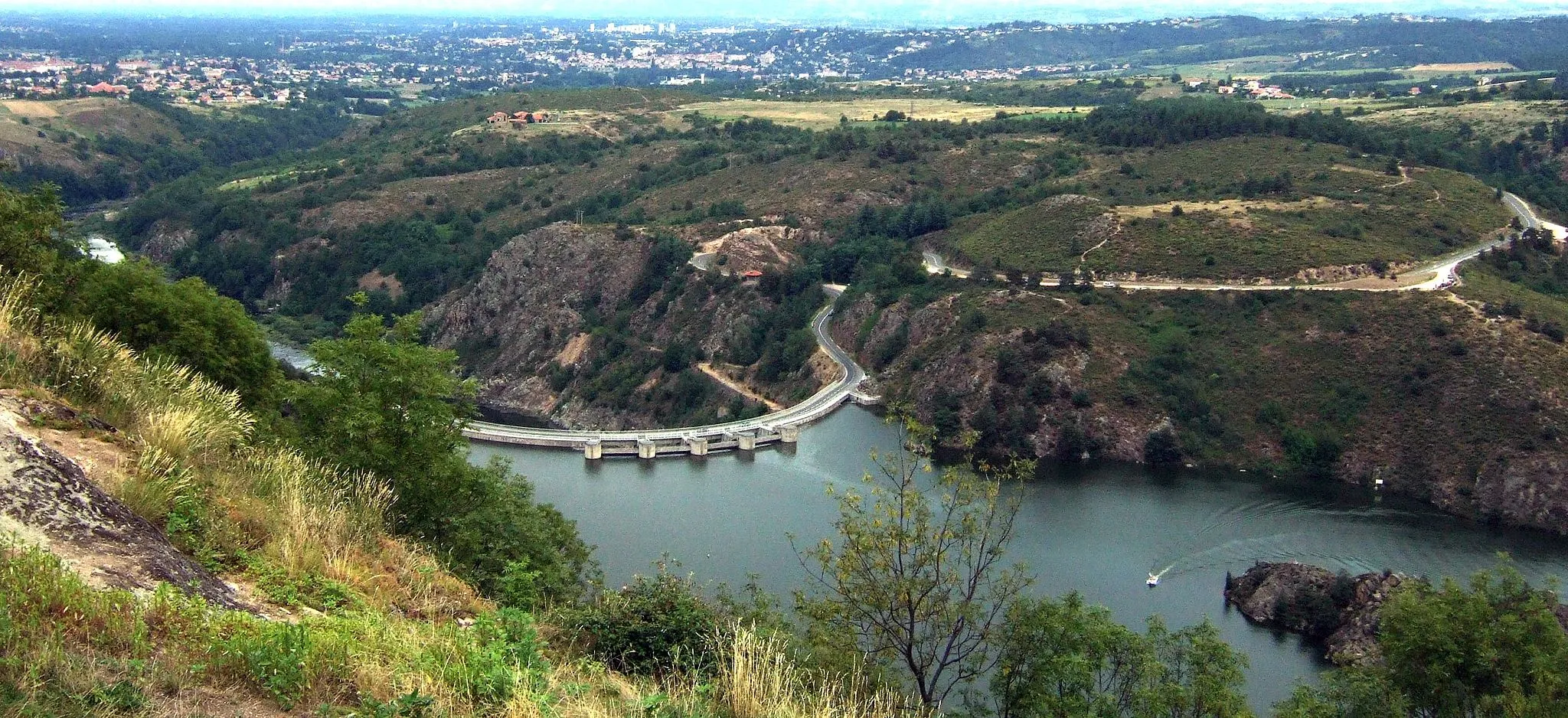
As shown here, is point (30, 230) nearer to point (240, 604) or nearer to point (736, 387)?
point (240, 604)

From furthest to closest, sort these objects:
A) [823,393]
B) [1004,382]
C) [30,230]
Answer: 1. [823,393]
2. [1004,382]
3. [30,230]

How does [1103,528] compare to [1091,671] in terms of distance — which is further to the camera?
[1103,528]

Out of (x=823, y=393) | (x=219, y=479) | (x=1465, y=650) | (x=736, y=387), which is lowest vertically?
(x=736, y=387)

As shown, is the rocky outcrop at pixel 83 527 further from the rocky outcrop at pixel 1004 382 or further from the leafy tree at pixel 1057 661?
the rocky outcrop at pixel 1004 382

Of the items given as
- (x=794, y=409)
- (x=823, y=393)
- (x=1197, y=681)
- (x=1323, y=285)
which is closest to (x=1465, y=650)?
(x=1197, y=681)

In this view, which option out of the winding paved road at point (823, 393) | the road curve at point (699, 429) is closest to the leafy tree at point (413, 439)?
the winding paved road at point (823, 393)

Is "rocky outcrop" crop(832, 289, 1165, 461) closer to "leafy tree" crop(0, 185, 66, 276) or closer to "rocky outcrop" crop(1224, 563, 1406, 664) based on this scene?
"rocky outcrop" crop(1224, 563, 1406, 664)

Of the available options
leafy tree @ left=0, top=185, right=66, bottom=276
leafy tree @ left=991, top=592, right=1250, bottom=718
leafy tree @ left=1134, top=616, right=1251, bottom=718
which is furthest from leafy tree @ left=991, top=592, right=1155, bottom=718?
leafy tree @ left=0, top=185, right=66, bottom=276
